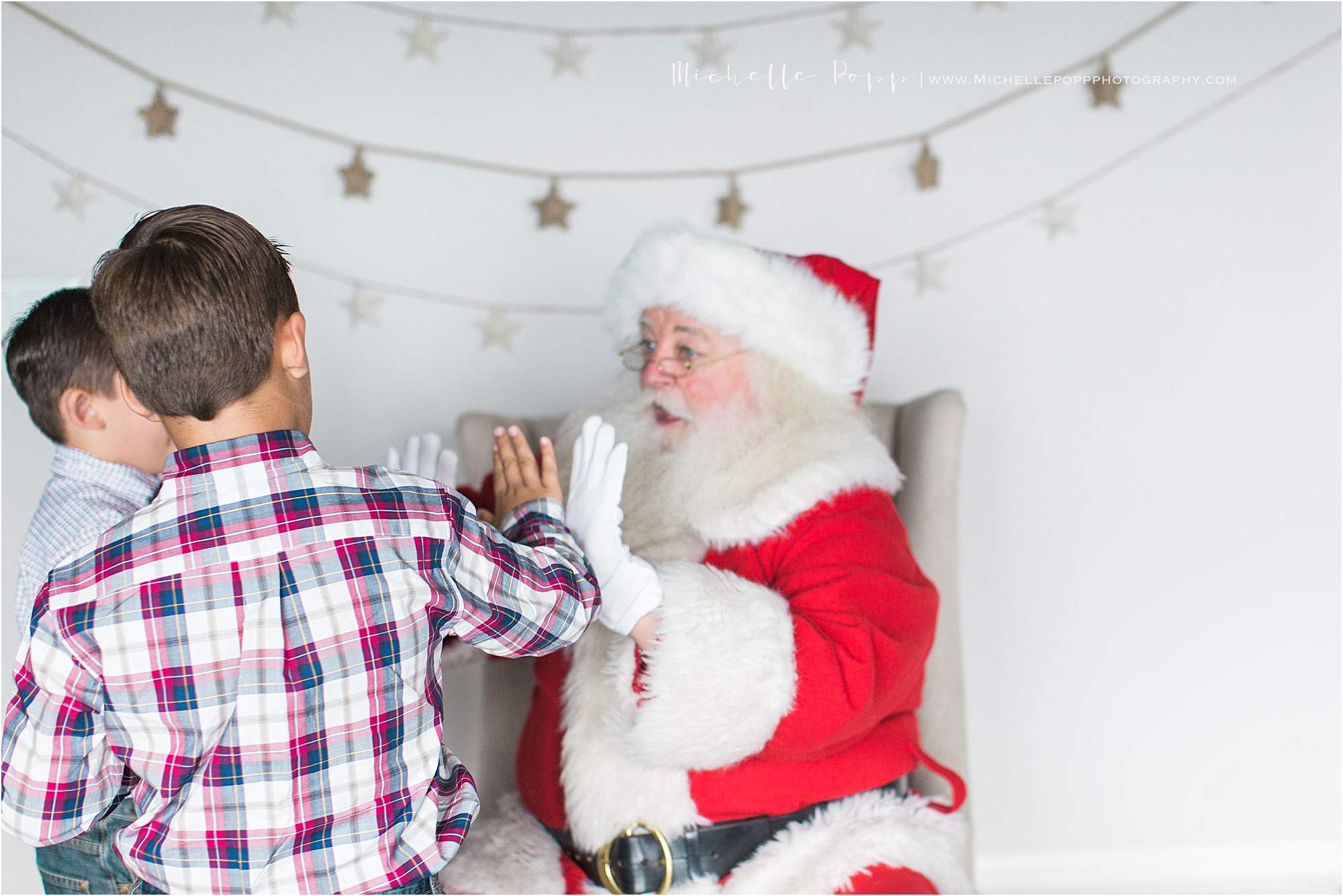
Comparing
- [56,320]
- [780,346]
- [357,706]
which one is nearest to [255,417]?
[357,706]

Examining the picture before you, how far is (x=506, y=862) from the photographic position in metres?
1.43

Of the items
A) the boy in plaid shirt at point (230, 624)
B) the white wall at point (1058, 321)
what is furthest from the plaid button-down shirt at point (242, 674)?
the white wall at point (1058, 321)

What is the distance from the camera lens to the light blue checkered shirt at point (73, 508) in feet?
3.88

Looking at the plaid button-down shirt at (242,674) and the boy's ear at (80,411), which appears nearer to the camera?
the plaid button-down shirt at (242,674)

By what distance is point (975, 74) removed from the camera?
2.09 m

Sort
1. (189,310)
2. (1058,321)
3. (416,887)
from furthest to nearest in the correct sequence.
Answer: (1058,321) < (416,887) < (189,310)

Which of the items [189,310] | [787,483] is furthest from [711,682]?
[189,310]

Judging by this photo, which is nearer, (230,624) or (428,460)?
(230,624)

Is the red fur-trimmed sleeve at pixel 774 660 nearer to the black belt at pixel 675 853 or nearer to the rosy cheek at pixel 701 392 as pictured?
the black belt at pixel 675 853

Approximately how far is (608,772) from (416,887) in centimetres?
36

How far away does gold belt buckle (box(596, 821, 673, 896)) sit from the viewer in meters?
1.35

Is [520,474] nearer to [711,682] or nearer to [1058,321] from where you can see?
[711,682]

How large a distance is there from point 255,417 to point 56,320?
510 mm

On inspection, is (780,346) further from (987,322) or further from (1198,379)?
(1198,379)
